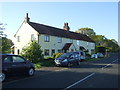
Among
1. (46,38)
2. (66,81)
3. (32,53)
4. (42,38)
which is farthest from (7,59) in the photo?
(46,38)

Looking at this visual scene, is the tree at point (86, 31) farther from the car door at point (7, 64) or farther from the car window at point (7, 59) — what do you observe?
the car door at point (7, 64)

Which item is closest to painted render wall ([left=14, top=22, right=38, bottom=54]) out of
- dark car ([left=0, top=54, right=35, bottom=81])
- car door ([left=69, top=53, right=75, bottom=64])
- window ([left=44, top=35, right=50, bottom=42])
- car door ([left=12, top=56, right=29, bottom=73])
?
window ([left=44, top=35, right=50, bottom=42])

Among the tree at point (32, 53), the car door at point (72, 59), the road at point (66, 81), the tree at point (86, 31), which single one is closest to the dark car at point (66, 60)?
the car door at point (72, 59)

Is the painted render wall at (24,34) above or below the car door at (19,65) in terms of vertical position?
above

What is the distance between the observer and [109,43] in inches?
4222

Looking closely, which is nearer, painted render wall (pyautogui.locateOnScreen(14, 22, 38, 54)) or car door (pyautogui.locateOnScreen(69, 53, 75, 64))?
car door (pyautogui.locateOnScreen(69, 53, 75, 64))

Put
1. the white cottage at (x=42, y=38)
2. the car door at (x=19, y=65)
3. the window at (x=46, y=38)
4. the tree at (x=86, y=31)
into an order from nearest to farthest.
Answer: the car door at (x=19, y=65) < the white cottage at (x=42, y=38) < the window at (x=46, y=38) < the tree at (x=86, y=31)

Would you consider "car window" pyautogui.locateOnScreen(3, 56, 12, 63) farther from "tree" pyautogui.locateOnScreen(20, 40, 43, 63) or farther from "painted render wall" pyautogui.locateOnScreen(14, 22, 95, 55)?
"painted render wall" pyautogui.locateOnScreen(14, 22, 95, 55)

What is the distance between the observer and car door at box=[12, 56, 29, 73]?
11.8 m

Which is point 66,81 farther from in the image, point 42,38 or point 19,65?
point 42,38

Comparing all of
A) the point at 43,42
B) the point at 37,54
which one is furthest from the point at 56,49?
the point at 37,54

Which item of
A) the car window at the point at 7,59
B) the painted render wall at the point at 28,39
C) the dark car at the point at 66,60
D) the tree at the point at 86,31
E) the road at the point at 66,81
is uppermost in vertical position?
the tree at the point at 86,31

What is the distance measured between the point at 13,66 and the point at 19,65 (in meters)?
0.57

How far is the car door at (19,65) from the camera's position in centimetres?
1181
